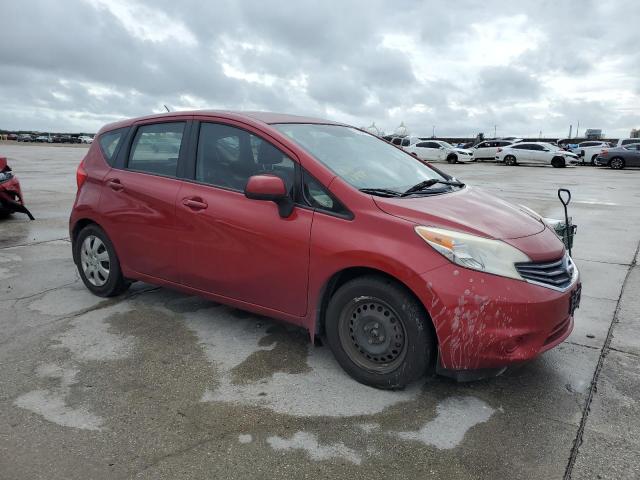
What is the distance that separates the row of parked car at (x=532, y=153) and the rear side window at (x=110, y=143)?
21.8m

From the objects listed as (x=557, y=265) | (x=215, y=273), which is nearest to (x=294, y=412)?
(x=215, y=273)

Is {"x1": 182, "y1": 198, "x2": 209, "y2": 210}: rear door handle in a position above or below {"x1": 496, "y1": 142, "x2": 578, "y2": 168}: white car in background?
below

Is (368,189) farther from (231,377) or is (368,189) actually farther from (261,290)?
(231,377)

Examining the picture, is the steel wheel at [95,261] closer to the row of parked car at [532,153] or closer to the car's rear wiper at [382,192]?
the car's rear wiper at [382,192]

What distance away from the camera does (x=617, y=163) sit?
27875mm

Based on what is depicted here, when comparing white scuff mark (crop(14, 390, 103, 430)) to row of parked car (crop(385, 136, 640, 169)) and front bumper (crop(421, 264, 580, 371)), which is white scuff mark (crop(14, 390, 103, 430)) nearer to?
front bumper (crop(421, 264, 580, 371))

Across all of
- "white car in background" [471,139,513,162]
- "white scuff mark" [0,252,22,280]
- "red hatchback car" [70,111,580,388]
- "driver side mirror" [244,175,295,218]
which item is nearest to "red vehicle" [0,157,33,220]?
"white scuff mark" [0,252,22,280]

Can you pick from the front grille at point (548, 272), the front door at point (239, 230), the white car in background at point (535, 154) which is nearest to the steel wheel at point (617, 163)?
the white car in background at point (535, 154)

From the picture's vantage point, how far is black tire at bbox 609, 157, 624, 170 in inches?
1091

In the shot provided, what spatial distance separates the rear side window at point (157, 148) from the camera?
4.07 meters

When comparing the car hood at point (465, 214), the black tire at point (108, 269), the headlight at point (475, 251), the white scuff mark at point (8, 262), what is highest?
the car hood at point (465, 214)

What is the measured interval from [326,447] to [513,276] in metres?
1.31

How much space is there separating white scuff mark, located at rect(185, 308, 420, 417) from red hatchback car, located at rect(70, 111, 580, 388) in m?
0.12

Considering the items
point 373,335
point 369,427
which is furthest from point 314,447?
point 373,335
